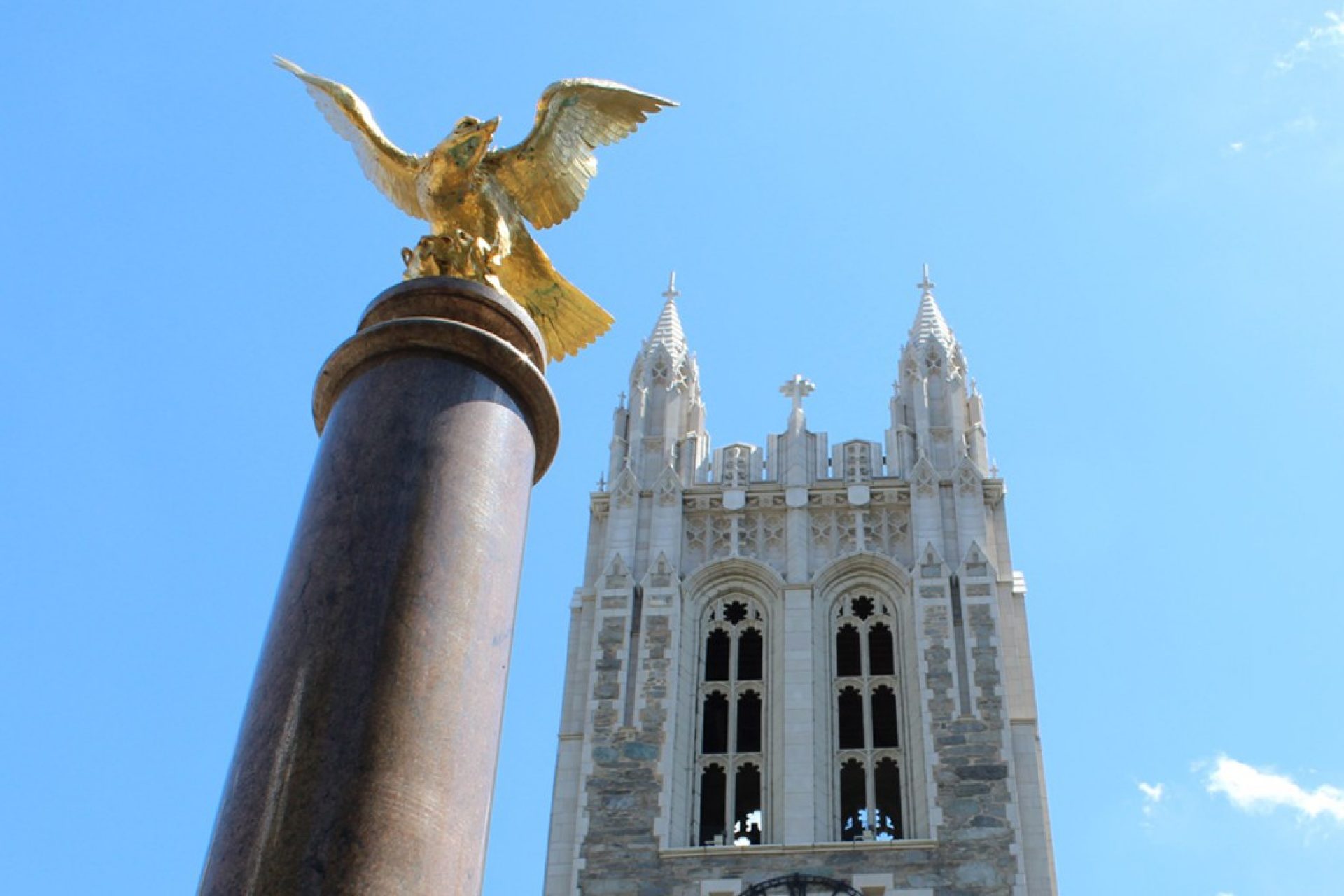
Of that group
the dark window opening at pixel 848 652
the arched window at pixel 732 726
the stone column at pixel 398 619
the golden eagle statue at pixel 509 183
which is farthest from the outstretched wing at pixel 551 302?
the dark window opening at pixel 848 652

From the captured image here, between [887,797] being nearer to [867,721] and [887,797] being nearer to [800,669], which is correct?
[867,721]

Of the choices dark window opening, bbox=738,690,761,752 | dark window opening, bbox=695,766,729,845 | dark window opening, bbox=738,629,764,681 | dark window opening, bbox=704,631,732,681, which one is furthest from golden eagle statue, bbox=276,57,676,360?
dark window opening, bbox=738,629,764,681

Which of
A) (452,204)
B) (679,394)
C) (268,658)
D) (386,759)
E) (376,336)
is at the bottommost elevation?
(386,759)

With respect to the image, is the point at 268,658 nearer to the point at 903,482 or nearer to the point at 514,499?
the point at 514,499

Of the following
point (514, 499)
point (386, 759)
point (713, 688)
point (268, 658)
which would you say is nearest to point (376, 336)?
point (514, 499)

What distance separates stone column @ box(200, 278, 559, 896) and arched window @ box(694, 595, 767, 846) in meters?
23.7

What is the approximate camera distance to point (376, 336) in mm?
8219

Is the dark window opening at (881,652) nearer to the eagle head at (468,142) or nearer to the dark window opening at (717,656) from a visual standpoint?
the dark window opening at (717,656)

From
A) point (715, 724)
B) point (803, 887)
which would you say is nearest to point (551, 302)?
point (803, 887)

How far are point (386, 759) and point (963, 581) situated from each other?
29.4 metres

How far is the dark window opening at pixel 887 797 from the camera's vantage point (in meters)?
32.3

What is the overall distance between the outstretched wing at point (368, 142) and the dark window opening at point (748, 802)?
23.9 m

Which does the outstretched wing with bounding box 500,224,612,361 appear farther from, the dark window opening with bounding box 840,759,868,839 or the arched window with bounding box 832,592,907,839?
the dark window opening with bounding box 840,759,868,839

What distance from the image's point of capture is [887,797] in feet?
107
